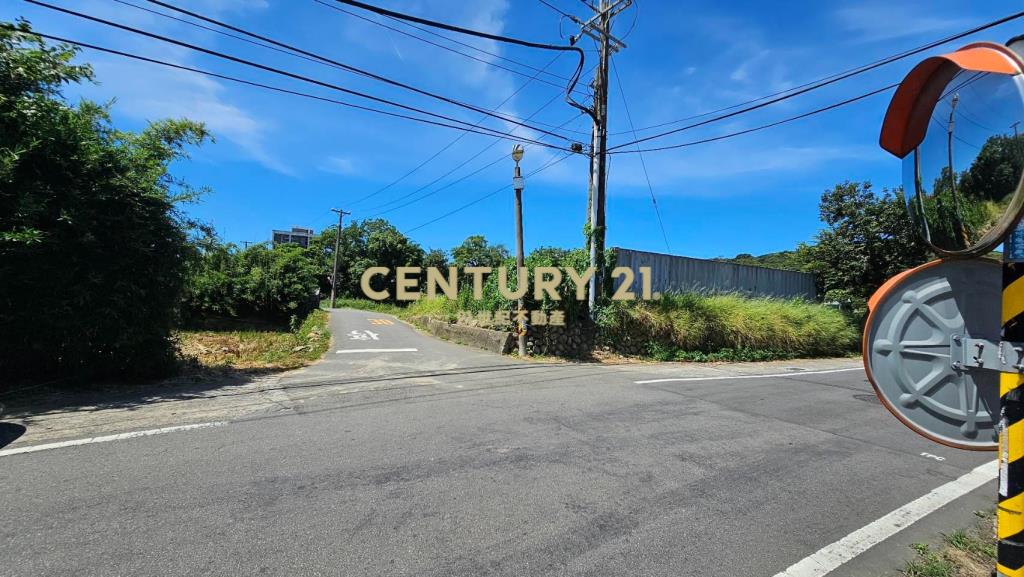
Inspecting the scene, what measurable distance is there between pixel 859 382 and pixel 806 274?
38.8 ft

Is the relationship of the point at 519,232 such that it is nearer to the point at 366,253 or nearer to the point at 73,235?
the point at 73,235

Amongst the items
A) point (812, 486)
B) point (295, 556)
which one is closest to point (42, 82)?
point (295, 556)

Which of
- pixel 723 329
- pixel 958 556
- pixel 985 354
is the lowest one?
pixel 958 556

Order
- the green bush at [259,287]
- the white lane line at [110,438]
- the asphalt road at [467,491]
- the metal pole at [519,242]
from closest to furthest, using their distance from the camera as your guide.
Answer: the asphalt road at [467,491]
the white lane line at [110,438]
the metal pole at [519,242]
the green bush at [259,287]

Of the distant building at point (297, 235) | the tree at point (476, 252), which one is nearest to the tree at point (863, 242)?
the tree at point (476, 252)

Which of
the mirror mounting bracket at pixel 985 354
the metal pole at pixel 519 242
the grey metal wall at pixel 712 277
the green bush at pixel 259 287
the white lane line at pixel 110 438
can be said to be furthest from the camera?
the green bush at pixel 259 287

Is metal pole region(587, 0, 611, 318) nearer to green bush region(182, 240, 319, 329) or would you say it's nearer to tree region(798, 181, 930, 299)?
tree region(798, 181, 930, 299)

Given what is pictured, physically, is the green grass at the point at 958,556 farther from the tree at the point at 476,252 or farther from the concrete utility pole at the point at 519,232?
the tree at the point at 476,252

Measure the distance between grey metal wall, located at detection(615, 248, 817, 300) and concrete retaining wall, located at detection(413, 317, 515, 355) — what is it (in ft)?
12.1

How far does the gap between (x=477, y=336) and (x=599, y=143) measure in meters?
6.52

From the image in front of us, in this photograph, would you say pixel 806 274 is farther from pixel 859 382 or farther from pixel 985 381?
pixel 985 381

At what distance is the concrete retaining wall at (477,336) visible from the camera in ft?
40.0

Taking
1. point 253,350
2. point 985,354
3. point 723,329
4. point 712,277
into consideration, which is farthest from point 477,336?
point 985,354

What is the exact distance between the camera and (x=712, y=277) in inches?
632
